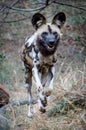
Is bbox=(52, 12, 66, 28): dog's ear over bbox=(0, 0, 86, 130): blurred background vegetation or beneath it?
over

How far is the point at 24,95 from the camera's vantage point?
10562mm

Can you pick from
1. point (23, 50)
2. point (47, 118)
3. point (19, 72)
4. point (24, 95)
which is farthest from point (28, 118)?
point (19, 72)

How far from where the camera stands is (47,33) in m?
7.30

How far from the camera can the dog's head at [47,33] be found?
7176 mm

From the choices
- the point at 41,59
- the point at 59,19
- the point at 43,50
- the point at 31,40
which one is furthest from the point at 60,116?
the point at 59,19

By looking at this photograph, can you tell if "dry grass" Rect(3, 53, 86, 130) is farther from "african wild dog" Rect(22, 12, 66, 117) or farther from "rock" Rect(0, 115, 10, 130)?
"rock" Rect(0, 115, 10, 130)

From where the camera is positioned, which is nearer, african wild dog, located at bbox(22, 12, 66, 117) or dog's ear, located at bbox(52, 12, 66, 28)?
african wild dog, located at bbox(22, 12, 66, 117)

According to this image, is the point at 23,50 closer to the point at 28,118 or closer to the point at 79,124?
the point at 28,118

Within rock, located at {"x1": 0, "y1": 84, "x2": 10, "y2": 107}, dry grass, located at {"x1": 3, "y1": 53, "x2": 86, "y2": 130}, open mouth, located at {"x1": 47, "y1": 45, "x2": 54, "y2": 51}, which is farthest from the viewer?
rock, located at {"x1": 0, "y1": 84, "x2": 10, "y2": 107}

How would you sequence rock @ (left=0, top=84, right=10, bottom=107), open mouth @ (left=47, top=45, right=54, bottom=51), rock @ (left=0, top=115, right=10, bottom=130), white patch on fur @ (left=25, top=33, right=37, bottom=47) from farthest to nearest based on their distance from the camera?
white patch on fur @ (left=25, top=33, right=37, bottom=47) → rock @ (left=0, top=84, right=10, bottom=107) → open mouth @ (left=47, top=45, right=54, bottom=51) → rock @ (left=0, top=115, right=10, bottom=130)

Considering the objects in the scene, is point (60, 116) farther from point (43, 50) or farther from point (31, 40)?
point (31, 40)

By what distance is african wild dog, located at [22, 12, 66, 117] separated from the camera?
7.20 m

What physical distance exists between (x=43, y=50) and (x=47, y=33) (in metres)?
0.25

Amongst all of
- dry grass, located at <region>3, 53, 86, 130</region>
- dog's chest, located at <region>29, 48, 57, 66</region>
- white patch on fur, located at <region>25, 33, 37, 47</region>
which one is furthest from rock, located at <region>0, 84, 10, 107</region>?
white patch on fur, located at <region>25, 33, 37, 47</region>
